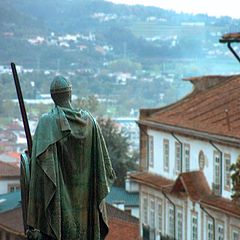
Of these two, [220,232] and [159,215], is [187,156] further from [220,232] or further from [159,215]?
[220,232]

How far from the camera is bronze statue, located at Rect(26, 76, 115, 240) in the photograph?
10242 millimetres

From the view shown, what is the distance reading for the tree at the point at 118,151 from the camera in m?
79.8

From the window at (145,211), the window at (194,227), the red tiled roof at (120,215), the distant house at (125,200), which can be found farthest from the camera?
the distant house at (125,200)

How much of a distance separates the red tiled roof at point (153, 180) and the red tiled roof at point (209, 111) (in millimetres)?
1567

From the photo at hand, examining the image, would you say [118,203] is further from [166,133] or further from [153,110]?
[166,133]

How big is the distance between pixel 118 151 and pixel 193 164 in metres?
41.1

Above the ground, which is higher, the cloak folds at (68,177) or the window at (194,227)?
the cloak folds at (68,177)

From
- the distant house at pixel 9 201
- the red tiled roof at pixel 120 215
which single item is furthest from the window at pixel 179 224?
the distant house at pixel 9 201

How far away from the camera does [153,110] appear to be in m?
47.1

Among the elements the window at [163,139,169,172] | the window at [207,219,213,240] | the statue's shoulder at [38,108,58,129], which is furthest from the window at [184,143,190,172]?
the statue's shoulder at [38,108,58,129]

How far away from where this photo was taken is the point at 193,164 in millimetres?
41156

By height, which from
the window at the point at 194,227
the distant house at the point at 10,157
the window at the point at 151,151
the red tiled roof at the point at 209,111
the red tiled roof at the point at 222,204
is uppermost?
the red tiled roof at the point at 209,111

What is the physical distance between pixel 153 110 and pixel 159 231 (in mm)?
5048

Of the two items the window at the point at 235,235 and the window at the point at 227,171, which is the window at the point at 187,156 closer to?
the window at the point at 227,171
